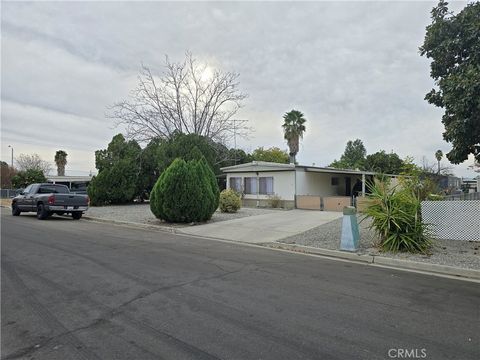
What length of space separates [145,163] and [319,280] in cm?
2393

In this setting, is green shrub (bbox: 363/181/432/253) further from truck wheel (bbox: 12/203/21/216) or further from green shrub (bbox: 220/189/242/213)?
truck wheel (bbox: 12/203/21/216)

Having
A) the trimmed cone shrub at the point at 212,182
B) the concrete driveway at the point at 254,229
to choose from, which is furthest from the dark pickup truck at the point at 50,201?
the concrete driveway at the point at 254,229

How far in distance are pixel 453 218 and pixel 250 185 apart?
17.0 meters

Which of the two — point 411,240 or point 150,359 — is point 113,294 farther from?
point 411,240

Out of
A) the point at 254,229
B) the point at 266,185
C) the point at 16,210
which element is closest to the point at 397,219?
the point at 254,229

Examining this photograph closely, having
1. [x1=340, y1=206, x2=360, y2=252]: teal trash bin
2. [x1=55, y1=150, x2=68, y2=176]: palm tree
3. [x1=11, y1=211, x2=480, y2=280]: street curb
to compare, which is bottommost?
[x1=11, y1=211, x2=480, y2=280]: street curb

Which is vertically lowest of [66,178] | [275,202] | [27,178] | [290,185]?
[275,202]

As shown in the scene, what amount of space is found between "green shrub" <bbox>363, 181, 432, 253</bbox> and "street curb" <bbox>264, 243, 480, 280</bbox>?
3.11 feet

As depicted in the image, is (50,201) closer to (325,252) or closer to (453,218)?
(325,252)

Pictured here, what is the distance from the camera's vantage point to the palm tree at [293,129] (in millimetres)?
40688

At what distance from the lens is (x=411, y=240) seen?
8977 millimetres

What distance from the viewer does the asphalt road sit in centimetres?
374

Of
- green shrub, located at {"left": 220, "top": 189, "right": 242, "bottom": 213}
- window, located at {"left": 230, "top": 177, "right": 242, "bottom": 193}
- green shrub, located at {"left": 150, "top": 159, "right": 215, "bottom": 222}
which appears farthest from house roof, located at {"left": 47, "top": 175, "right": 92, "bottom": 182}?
green shrub, located at {"left": 150, "top": 159, "right": 215, "bottom": 222}

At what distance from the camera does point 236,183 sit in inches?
1086
